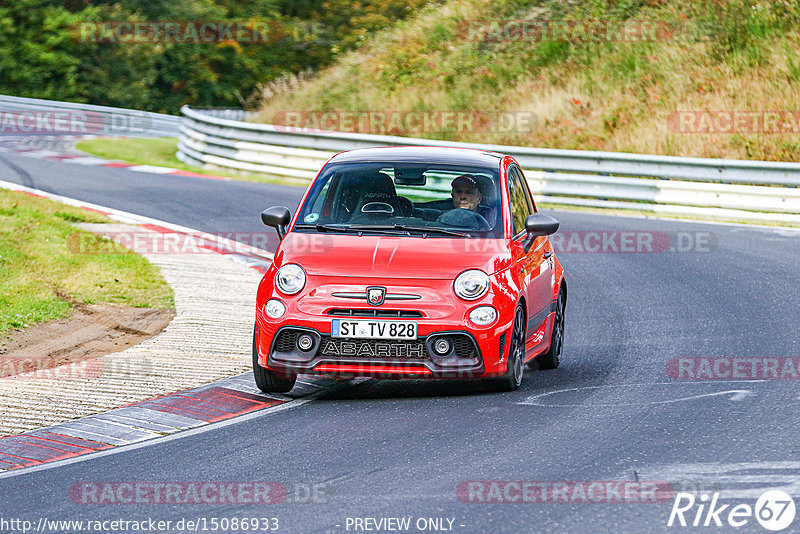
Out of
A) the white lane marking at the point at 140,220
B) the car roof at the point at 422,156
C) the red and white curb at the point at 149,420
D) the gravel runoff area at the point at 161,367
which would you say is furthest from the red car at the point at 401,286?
the white lane marking at the point at 140,220

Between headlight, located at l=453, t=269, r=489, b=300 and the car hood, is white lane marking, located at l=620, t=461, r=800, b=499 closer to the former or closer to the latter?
headlight, located at l=453, t=269, r=489, b=300

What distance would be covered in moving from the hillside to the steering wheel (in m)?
15.7

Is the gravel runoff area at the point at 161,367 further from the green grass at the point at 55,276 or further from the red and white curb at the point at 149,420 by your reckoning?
the green grass at the point at 55,276

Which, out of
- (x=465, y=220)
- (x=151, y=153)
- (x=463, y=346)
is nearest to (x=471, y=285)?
(x=463, y=346)

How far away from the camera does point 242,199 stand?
827 inches

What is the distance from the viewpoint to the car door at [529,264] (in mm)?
9062

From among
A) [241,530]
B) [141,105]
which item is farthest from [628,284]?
[141,105]

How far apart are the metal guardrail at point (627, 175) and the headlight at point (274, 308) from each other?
11.5 metres

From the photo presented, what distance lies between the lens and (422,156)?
966 cm

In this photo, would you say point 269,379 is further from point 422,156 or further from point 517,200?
point 517,200

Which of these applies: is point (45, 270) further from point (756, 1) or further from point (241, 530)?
point (756, 1)

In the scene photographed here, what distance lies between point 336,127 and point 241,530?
1010 inches

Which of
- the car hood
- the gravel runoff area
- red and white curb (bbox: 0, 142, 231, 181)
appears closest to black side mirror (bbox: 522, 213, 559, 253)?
the car hood

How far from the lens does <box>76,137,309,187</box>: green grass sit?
84.4 ft
